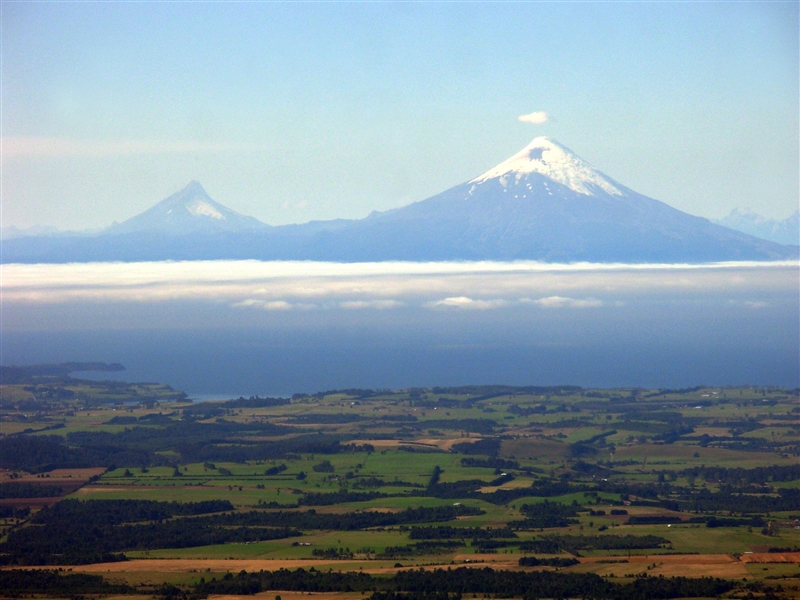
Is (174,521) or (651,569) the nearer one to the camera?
(651,569)

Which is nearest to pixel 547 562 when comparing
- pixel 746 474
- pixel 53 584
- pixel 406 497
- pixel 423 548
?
pixel 423 548

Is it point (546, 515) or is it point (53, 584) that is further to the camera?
point (546, 515)

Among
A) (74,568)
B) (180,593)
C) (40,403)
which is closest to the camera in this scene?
(180,593)

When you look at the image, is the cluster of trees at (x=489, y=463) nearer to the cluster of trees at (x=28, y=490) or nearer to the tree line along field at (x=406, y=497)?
the tree line along field at (x=406, y=497)

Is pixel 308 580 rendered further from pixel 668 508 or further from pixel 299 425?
pixel 299 425

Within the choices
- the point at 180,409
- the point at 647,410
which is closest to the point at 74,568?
the point at 180,409

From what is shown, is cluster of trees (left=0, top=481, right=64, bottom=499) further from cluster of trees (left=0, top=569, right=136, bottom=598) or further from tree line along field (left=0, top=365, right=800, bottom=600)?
cluster of trees (left=0, top=569, right=136, bottom=598)

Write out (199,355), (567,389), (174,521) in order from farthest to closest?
1. (199,355)
2. (567,389)
3. (174,521)

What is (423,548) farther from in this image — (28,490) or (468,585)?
(28,490)
